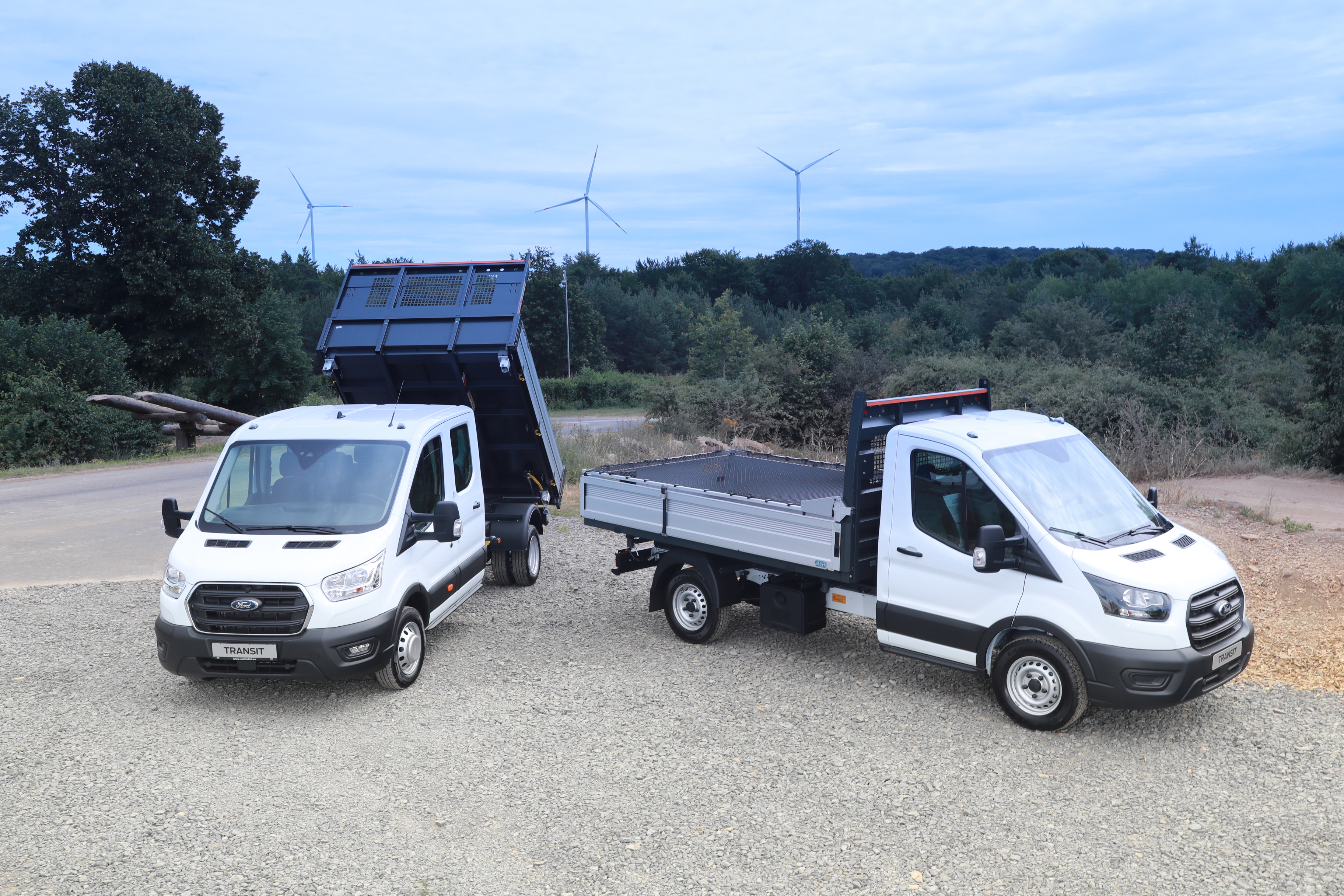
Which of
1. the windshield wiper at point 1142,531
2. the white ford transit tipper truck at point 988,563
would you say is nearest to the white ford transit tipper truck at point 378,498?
the white ford transit tipper truck at point 988,563

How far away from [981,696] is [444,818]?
3.92 m

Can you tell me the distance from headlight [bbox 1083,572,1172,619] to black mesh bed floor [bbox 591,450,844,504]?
316 cm

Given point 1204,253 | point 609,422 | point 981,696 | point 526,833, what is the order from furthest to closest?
point 1204,253
point 609,422
point 981,696
point 526,833

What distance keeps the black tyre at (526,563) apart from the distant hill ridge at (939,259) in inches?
3601

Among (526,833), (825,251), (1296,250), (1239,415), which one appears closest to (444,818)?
(526,833)

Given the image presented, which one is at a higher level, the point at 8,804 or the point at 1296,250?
the point at 1296,250

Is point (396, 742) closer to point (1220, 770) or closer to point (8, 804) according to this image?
point (8, 804)

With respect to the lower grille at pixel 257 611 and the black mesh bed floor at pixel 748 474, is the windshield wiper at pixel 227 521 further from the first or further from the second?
the black mesh bed floor at pixel 748 474

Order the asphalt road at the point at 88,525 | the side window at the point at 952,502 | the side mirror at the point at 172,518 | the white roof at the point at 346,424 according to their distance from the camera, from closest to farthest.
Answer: the side window at the point at 952,502
the side mirror at the point at 172,518
the white roof at the point at 346,424
the asphalt road at the point at 88,525

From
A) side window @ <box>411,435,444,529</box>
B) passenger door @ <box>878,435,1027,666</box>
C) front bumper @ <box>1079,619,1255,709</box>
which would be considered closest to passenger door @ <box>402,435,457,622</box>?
side window @ <box>411,435,444,529</box>

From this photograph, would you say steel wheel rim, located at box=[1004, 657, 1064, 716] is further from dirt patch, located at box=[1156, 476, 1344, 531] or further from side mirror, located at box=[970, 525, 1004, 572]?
dirt patch, located at box=[1156, 476, 1344, 531]

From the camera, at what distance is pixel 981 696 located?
6957 mm

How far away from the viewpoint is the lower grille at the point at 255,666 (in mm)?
6461

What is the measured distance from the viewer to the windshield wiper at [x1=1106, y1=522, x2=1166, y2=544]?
20.9 ft
